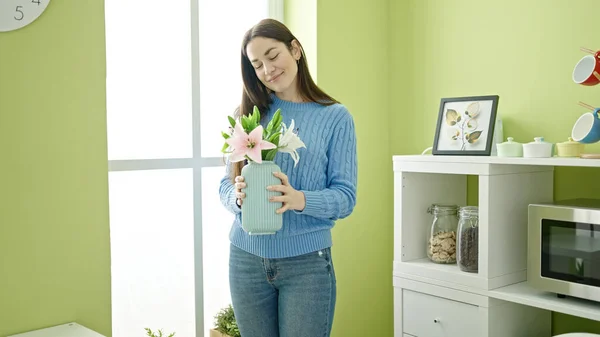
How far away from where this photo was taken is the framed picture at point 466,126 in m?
2.24

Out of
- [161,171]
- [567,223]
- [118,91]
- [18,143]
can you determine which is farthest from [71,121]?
[567,223]

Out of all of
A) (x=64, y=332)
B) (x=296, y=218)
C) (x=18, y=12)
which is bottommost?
(x=64, y=332)

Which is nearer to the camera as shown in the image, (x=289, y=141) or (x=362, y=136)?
(x=289, y=141)

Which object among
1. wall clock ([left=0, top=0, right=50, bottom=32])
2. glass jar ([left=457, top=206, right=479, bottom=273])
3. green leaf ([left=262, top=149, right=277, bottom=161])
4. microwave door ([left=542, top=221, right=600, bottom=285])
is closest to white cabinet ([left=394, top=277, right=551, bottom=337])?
glass jar ([left=457, top=206, right=479, bottom=273])

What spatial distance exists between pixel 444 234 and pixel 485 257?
272 mm

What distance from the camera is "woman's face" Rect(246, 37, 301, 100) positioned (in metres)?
1.73

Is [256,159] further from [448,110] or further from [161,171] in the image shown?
[448,110]

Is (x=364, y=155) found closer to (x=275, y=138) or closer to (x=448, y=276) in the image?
(x=448, y=276)

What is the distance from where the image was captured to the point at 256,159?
1.53 metres

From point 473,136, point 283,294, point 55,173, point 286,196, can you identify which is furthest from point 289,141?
point 473,136

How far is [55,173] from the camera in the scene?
70.6 inches

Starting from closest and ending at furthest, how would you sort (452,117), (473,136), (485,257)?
1. (485,257)
2. (473,136)
3. (452,117)

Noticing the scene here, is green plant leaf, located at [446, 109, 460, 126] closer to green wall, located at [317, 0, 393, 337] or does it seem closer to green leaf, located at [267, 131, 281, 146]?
green wall, located at [317, 0, 393, 337]

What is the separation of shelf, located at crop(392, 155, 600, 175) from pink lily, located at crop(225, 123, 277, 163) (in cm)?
84
